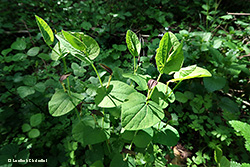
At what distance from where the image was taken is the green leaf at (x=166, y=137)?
759 millimetres

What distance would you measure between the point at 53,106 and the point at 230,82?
1.59 meters

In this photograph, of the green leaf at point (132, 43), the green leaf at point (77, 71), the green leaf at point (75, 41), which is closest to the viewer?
the green leaf at point (75, 41)

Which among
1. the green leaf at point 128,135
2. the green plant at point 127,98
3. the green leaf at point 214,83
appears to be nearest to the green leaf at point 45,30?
the green plant at point 127,98

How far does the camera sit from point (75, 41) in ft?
1.62

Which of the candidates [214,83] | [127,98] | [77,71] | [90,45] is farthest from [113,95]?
[214,83]

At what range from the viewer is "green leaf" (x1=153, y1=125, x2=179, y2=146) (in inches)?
29.9

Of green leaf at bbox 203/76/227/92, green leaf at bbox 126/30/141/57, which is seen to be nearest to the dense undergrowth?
green leaf at bbox 203/76/227/92

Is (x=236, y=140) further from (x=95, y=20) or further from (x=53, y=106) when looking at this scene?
(x=95, y=20)

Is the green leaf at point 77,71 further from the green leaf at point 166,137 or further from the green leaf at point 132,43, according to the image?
the green leaf at point 166,137

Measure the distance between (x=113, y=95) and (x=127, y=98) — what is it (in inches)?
3.7

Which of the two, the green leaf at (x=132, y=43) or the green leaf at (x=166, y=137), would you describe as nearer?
the green leaf at (x=132, y=43)

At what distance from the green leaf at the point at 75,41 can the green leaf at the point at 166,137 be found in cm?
59

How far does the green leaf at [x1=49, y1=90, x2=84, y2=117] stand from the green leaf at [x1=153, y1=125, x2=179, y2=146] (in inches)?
18.4

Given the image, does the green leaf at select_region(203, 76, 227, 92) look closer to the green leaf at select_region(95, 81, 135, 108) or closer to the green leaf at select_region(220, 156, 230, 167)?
the green leaf at select_region(220, 156, 230, 167)
